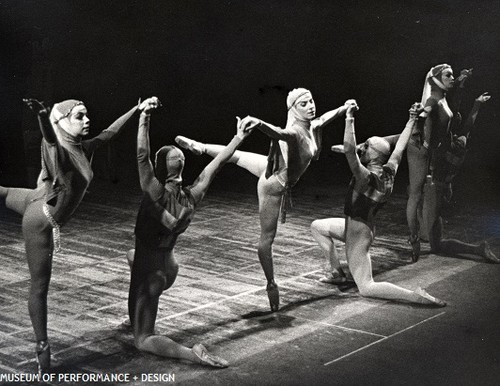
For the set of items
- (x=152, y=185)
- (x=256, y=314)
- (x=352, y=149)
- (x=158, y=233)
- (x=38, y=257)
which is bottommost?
(x=256, y=314)

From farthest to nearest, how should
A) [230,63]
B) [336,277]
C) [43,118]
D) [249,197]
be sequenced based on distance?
[230,63] < [249,197] < [336,277] < [43,118]

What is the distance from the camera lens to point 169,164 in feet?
17.4

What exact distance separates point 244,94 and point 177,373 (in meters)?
7.58

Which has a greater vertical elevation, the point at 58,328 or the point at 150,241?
the point at 150,241

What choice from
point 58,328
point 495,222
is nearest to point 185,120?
point 495,222

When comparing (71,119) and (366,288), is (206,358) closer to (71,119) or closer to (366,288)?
(71,119)

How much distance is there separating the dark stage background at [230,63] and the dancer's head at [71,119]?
4793 millimetres

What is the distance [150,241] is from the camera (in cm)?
530

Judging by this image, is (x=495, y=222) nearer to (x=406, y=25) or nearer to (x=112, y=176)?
(x=406, y=25)

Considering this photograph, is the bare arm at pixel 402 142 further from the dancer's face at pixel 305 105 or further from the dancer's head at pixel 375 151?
the dancer's face at pixel 305 105

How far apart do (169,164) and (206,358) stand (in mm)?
1216

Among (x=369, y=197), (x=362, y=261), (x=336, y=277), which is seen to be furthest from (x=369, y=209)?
(x=336, y=277)

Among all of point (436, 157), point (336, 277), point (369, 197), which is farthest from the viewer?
point (436, 157)

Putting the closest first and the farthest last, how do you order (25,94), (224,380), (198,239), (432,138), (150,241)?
(224,380) < (150,241) < (432,138) < (198,239) < (25,94)
